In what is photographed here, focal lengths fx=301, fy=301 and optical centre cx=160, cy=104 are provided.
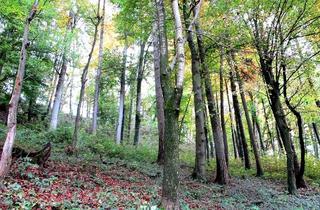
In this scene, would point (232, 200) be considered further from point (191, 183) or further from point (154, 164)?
point (154, 164)

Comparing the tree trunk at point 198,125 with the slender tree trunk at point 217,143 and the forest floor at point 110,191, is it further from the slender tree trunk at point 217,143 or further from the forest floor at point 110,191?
the forest floor at point 110,191

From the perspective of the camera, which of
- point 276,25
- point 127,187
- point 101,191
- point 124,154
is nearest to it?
point 101,191

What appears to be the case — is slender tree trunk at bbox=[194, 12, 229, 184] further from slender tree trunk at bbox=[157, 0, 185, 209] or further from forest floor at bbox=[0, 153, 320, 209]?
slender tree trunk at bbox=[157, 0, 185, 209]

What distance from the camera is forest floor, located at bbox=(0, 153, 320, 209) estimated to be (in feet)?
20.4

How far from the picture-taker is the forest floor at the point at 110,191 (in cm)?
621

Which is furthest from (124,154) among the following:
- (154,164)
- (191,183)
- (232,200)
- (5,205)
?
(5,205)

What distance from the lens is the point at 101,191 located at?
7.70 meters

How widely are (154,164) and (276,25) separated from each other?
8.03 meters

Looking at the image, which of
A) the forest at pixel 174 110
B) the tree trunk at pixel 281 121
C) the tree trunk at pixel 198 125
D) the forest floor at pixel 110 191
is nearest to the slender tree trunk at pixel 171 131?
the forest at pixel 174 110

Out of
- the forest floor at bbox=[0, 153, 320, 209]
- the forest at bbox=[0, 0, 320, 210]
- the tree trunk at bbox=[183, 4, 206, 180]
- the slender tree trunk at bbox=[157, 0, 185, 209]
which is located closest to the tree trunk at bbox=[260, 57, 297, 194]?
the forest at bbox=[0, 0, 320, 210]

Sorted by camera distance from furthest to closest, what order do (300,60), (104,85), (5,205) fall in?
(104,85) < (300,60) < (5,205)

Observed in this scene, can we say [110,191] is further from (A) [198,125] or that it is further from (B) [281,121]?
(B) [281,121]

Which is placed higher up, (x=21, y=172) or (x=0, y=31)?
(x=0, y=31)

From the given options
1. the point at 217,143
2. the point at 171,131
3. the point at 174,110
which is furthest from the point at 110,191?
the point at 217,143
